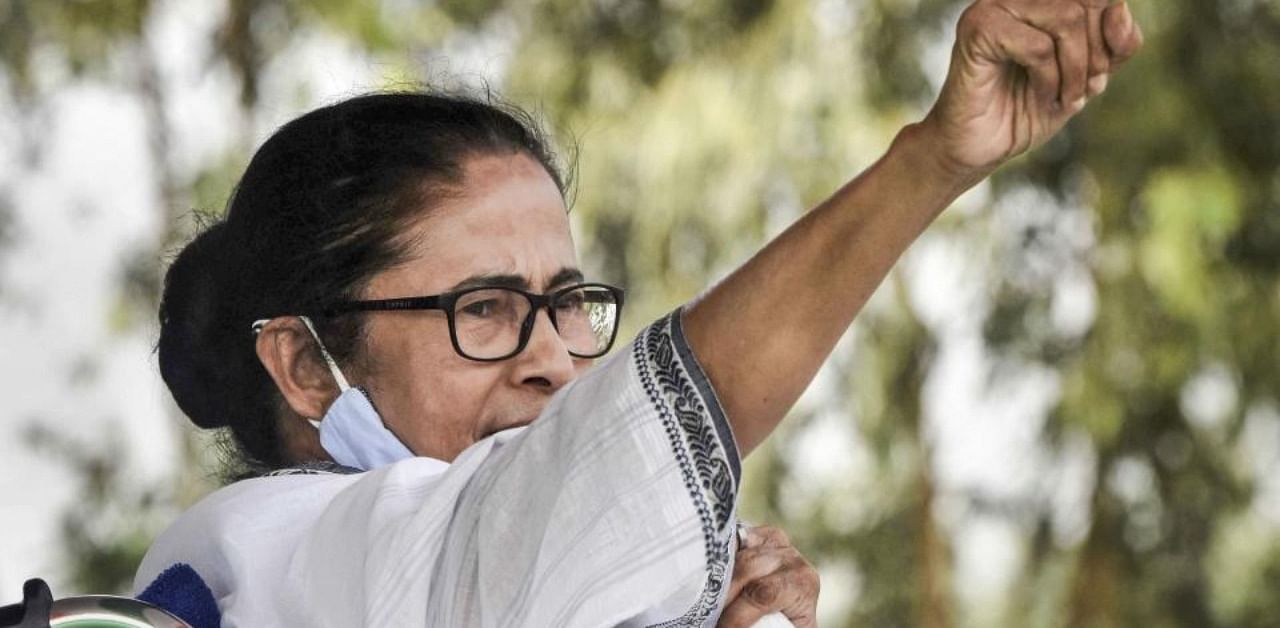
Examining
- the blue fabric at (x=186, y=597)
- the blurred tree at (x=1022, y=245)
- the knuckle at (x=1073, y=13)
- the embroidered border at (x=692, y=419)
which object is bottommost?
the blue fabric at (x=186, y=597)

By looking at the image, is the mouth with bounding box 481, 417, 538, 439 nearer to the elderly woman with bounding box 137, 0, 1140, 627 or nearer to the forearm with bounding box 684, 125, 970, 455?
the elderly woman with bounding box 137, 0, 1140, 627

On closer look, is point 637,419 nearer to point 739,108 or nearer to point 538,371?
point 538,371

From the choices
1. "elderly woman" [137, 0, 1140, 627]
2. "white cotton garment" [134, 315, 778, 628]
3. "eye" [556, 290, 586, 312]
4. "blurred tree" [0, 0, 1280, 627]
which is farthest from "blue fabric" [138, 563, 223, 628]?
"blurred tree" [0, 0, 1280, 627]

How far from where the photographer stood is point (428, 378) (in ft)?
4.70

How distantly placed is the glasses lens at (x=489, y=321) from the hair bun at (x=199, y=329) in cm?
25

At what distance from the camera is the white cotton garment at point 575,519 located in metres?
1.04

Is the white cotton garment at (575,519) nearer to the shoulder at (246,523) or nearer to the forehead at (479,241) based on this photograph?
the shoulder at (246,523)

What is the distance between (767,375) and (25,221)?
7945 millimetres

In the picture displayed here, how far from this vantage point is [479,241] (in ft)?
4.70

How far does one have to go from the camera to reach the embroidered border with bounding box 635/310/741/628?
1035 mm

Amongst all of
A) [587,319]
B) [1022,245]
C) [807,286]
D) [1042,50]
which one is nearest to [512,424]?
[587,319]

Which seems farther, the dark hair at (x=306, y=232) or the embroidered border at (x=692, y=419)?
the dark hair at (x=306, y=232)

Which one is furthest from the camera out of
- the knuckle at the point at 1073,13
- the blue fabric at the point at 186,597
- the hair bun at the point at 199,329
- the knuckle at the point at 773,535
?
the hair bun at the point at 199,329

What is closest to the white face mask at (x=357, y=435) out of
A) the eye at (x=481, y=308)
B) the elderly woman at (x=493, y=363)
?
the elderly woman at (x=493, y=363)
